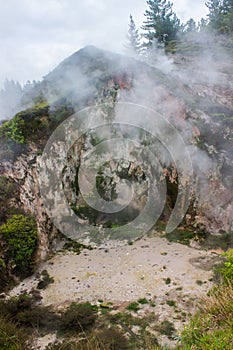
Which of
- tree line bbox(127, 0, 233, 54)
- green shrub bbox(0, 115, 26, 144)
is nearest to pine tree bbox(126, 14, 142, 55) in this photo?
tree line bbox(127, 0, 233, 54)

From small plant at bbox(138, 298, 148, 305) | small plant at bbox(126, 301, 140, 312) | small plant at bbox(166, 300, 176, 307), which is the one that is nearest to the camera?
small plant at bbox(166, 300, 176, 307)

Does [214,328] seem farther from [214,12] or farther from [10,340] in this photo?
[214,12]

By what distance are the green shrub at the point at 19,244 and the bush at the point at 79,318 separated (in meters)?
3.46

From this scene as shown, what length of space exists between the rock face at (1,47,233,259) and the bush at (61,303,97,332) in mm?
4265

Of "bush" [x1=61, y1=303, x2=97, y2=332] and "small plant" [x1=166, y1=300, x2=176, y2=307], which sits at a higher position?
"small plant" [x1=166, y1=300, x2=176, y2=307]

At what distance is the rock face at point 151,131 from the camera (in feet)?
46.6

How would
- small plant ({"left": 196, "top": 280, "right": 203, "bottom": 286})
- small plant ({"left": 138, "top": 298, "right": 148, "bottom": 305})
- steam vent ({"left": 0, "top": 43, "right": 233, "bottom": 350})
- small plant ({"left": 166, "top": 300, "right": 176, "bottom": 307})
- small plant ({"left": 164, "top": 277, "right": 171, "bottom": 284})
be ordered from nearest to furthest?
small plant ({"left": 166, "top": 300, "right": 176, "bottom": 307}), steam vent ({"left": 0, "top": 43, "right": 233, "bottom": 350}), small plant ({"left": 138, "top": 298, "right": 148, "bottom": 305}), small plant ({"left": 196, "top": 280, "right": 203, "bottom": 286}), small plant ({"left": 164, "top": 277, "right": 171, "bottom": 284})

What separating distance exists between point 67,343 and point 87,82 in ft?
51.3

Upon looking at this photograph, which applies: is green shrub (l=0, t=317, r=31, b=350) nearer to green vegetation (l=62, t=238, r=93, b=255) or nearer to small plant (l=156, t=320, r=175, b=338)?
small plant (l=156, t=320, r=175, b=338)

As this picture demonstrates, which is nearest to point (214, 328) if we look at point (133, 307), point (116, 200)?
point (133, 307)

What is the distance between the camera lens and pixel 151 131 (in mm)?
16656

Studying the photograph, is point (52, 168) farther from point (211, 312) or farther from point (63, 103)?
point (211, 312)

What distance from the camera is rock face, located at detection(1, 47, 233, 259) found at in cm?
1421

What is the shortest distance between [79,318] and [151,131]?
1108cm
